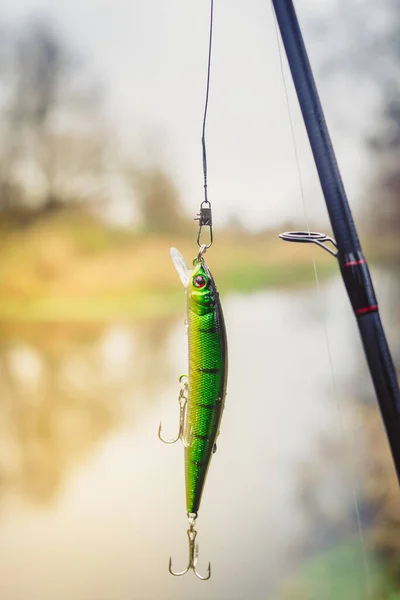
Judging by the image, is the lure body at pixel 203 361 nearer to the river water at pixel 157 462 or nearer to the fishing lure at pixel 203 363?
the fishing lure at pixel 203 363

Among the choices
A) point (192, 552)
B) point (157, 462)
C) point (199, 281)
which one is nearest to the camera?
point (199, 281)

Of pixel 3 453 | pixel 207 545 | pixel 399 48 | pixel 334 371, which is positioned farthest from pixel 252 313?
pixel 399 48

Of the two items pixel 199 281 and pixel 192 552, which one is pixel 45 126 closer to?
pixel 199 281

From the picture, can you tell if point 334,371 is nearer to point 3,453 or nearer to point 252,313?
point 252,313

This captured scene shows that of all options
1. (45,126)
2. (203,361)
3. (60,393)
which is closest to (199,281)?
(203,361)

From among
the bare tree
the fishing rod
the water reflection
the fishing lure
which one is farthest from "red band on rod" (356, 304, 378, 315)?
the bare tree

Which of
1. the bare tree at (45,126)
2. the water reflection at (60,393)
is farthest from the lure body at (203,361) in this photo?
the bare tree at (45,126)
